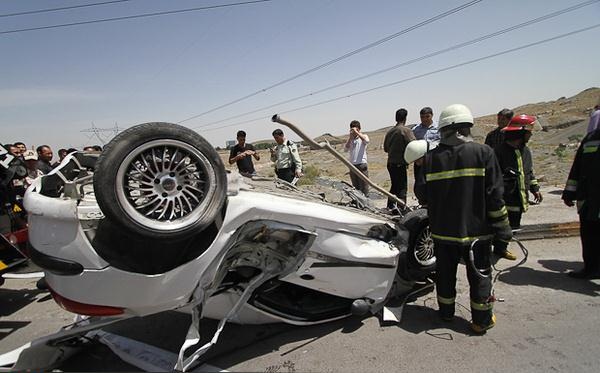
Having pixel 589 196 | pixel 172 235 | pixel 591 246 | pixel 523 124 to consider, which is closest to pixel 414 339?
pixel 172 235

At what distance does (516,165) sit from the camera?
419 centimetres

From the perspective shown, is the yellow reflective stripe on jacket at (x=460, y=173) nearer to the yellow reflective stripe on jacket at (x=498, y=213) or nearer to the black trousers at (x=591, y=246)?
the yellow reflective stripe on jacket at (x=498, y=213)

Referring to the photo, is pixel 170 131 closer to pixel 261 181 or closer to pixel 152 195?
pixel 152 195

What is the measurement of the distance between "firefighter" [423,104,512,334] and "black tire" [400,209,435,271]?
1.01 ft

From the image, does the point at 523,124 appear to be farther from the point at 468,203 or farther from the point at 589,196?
the point at 468,203

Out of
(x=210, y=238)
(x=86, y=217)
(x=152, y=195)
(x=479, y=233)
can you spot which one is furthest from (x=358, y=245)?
(x=86, y=217)

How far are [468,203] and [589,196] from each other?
1.83m

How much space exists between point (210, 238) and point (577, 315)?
122 inches

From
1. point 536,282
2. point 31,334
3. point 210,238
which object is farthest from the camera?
point 536,282

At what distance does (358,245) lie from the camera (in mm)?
2816

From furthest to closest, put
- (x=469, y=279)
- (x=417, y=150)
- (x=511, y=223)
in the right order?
(x=511, y=223) < (x=417, y=150) < (x=469, y=279)

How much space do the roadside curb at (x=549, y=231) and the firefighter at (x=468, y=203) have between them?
265 centimetres

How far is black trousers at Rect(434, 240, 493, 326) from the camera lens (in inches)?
112

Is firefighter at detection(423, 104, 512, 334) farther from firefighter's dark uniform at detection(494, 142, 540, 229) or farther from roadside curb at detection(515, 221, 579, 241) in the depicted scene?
roadside curb at detection(515, 221, 579, 241)
